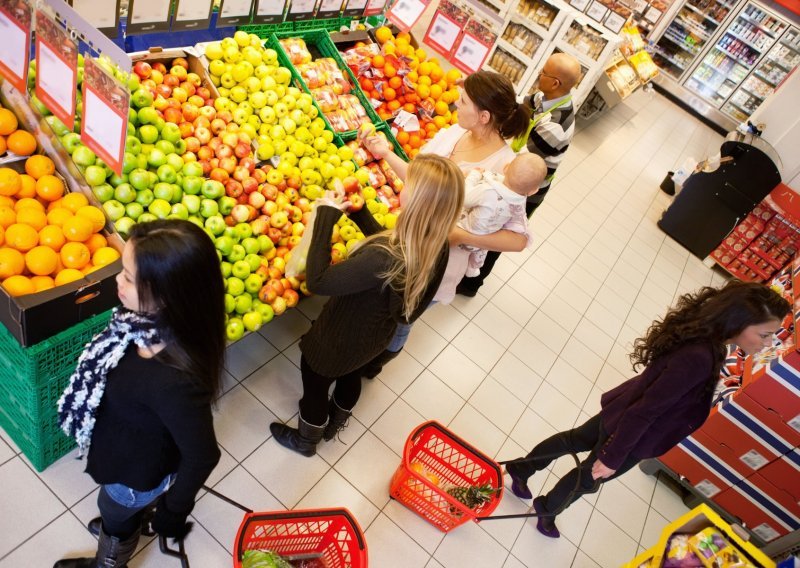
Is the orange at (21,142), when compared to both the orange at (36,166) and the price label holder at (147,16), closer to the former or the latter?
the orange at (36,166)

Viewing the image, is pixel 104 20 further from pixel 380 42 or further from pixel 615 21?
pixel 615 21

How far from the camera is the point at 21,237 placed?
80.2 inches

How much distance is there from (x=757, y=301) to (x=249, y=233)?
243 cm

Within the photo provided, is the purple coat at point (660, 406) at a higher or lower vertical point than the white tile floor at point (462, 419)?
higher

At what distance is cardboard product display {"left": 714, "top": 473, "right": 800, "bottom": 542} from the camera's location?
3.53 meters

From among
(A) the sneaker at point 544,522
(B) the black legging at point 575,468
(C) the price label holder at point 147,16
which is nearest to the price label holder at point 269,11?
(C) the price label holder at point 147,16

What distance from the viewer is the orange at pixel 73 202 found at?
7.36ft

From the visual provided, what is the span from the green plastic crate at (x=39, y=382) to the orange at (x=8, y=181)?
1.77ft

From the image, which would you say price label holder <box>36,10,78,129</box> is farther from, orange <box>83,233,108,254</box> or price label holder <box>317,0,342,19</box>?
price label holder <box>317,0,342,19</box>

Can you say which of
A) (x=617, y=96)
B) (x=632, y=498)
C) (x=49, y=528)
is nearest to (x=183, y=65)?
(x=49, y=528)

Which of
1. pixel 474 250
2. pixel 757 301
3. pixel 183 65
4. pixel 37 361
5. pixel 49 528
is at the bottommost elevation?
pixel 49 528

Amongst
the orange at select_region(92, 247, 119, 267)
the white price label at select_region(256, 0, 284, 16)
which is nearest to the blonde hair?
the orange at select_region(92, 247, 119, 267)

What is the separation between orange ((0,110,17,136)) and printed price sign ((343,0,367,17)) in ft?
8.14

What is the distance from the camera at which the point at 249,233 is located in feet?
9.29
